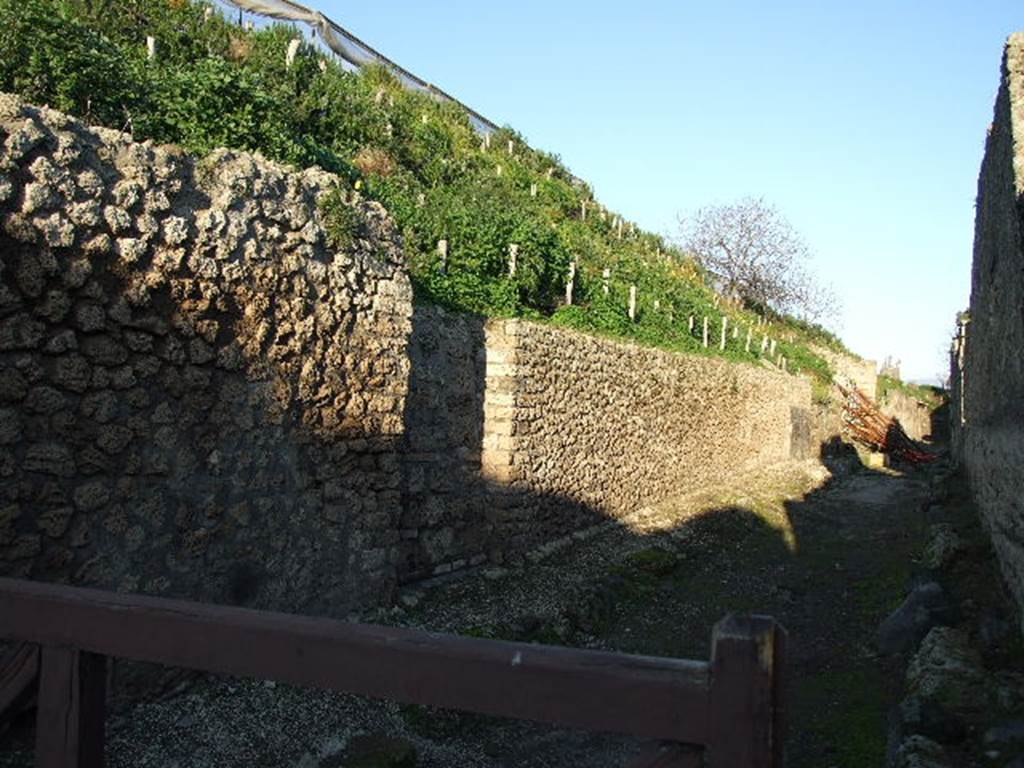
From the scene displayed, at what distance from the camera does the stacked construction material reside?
24498mm

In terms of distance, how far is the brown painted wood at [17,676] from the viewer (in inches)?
67.0

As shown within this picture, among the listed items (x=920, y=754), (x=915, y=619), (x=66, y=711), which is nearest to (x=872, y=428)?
(x=915, y=619)

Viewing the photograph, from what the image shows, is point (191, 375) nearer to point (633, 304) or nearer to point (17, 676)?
point (17, 676)

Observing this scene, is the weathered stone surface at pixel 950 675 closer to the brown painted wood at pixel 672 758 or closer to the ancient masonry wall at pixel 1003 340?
the ancient masonry wall at pixel 1003 340

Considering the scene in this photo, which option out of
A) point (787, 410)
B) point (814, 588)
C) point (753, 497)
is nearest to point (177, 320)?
point (814, 588)

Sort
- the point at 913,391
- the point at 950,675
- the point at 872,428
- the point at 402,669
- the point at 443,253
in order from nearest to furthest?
the point at 402,669
the point at 950,675
the point at 443,253
the point at 872,428
the point at 913,391

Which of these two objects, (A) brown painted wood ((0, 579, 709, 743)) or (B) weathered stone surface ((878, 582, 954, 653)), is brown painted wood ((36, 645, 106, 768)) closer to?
(A) brown painted wood ((0, 579, 709, 743))

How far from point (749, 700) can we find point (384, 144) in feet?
43.1

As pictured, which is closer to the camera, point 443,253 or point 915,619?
point 915,619

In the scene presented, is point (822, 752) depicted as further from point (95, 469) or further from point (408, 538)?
point (95, 469)

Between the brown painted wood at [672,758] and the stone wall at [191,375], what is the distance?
3.49 meters

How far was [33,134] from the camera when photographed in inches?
153

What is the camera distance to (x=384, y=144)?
13.4 m

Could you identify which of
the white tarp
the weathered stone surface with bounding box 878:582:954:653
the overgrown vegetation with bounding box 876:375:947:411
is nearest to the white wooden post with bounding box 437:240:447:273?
the weathered stone surface with bounding box 878:582:954:653
